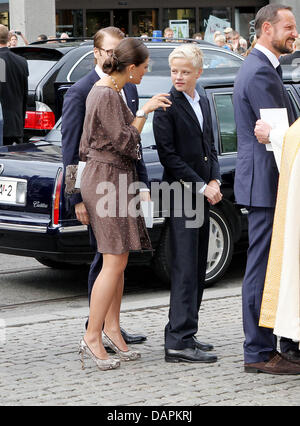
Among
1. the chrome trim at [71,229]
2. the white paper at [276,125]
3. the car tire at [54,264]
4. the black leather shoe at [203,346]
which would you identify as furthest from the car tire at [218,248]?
the white paper at [276,125]

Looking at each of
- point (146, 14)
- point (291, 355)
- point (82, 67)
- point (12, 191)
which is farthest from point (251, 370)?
point (146, 14)

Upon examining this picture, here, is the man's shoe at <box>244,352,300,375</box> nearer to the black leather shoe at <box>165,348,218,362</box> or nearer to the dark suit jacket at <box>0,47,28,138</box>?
the black leather shoe at <box>165,348,218,362</box>

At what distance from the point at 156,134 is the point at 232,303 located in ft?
6.61

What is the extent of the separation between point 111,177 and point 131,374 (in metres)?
1.09

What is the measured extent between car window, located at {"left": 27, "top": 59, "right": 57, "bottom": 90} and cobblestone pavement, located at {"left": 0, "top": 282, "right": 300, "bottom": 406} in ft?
15.7

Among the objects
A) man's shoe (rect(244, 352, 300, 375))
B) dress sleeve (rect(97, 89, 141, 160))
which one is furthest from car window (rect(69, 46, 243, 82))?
man's shoe (rect(244, 352, 300, 375))

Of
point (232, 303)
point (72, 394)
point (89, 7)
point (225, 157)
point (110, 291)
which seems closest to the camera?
point (72, 394)

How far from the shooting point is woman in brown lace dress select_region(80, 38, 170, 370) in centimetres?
544

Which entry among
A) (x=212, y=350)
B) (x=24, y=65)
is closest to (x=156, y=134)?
(x=212, y=350)

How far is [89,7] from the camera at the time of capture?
27.8 meters

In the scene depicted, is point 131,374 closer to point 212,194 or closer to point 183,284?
point 183,284

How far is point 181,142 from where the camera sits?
5766 millimetres

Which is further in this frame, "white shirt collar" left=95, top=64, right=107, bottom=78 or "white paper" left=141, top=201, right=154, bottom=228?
"white shirt collar" left=95, top=64, right=107, bottom=78
